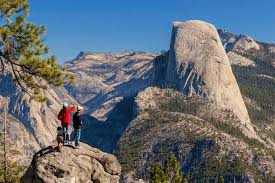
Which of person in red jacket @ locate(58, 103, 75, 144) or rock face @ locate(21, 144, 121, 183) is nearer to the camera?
rock face @ locate(21, 144, 121, 183)

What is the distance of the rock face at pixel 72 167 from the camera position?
3738cm

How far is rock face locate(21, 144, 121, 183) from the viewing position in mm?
37375

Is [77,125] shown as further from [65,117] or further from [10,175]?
[10,175]

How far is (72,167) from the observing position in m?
37.8

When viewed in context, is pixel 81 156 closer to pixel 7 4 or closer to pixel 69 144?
pixel 69 144

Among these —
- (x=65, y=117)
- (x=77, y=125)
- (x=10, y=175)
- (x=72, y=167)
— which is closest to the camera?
(x=72, y=167)

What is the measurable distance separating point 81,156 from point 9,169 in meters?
13.6

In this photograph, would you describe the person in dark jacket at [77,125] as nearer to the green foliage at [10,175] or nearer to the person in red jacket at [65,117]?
the person in red jacket at [65,117]

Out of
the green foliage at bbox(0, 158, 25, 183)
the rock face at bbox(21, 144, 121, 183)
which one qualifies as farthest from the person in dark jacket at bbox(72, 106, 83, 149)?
the green foliage at bbox(0, 158, 25, 183)

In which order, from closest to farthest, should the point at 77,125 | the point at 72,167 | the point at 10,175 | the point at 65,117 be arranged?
the point at 72,167, the point at 65,117, the point at 77,125, the point at 10,175

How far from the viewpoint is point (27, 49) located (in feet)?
130

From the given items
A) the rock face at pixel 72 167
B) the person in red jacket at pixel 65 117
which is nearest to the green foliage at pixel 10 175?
the rock face at pixel 72 167

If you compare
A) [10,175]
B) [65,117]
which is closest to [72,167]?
[65,117]

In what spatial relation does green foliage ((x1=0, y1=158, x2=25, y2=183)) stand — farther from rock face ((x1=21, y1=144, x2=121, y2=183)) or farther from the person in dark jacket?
the person in dark jacket
